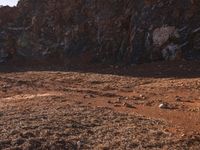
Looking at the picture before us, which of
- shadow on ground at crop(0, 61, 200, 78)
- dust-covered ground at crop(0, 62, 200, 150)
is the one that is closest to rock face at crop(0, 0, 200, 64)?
shadow on ground at crop(0, 61, 200, 78)

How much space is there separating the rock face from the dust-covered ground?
4.02 feet

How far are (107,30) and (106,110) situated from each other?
368 inches

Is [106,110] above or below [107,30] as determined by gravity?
below

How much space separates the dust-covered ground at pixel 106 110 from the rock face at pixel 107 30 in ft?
4.02

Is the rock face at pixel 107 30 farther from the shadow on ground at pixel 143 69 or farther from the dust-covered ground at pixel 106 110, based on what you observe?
the dust-covered ground at pixel 106 110

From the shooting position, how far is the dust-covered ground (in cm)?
757

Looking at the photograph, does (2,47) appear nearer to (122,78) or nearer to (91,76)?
(91,76)

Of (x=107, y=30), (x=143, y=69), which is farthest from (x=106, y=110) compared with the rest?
(x=107, y=30)

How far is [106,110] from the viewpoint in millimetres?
9469

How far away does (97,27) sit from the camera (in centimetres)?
1908

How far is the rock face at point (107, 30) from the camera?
16.0 meters

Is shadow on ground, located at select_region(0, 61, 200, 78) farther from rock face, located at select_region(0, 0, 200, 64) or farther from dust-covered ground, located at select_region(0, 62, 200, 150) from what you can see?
rock face, located at select_region(0, 0, 200, 64)

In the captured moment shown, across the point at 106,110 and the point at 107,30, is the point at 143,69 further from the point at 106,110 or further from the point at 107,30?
the point at 106,110

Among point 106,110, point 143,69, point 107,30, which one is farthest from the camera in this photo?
point 107,30
